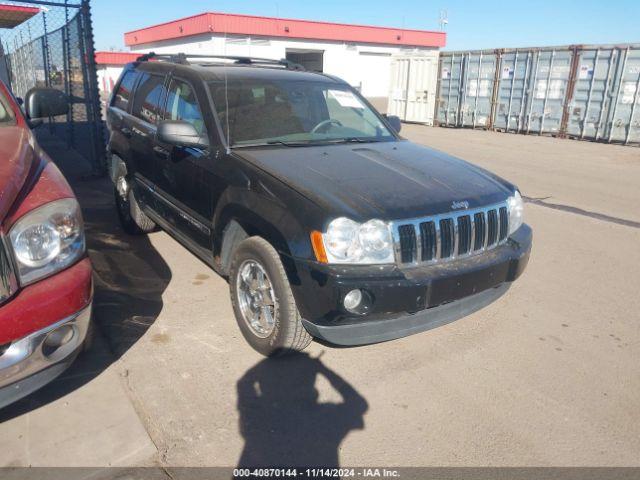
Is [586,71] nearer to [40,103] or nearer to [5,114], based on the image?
[40,103]

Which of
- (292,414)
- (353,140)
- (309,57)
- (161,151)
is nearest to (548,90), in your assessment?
(353,140)

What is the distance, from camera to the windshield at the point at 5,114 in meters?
3.58

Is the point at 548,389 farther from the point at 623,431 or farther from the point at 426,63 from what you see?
the point at 426,63

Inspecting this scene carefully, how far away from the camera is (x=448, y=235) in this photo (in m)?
3.00

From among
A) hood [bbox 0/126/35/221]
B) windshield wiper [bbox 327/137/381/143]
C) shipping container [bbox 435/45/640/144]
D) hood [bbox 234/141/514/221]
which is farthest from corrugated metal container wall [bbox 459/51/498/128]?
hood [bbox 0/126/35/221]

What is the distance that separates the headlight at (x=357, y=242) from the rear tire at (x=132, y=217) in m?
2.97

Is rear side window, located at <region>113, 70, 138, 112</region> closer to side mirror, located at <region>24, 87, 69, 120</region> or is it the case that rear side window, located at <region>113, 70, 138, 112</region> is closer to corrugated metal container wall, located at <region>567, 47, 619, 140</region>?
side mirror, located at <region>24, 87, 69, 120</region>

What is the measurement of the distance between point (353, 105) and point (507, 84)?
14.2m

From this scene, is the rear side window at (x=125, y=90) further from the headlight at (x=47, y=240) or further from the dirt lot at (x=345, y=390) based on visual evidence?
the headlight at (x=47, y=240)

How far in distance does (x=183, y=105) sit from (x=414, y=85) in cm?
1735

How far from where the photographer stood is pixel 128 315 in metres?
3.78

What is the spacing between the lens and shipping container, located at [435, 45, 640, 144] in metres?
14.1

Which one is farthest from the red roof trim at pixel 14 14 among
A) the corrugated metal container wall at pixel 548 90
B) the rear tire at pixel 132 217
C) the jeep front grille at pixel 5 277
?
the corrugated metal container wall at pixel 548 90

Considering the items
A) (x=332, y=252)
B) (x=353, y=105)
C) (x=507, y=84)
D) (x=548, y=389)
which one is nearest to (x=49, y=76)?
(x=353, y=105)
